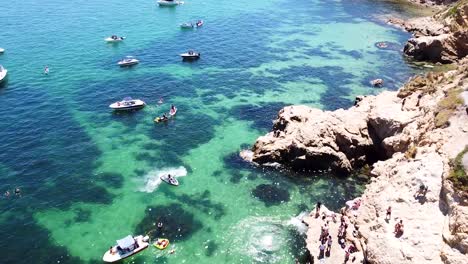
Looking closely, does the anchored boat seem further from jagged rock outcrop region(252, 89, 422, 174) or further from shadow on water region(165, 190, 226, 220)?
shadow on water region(165, 190, 226, 220)

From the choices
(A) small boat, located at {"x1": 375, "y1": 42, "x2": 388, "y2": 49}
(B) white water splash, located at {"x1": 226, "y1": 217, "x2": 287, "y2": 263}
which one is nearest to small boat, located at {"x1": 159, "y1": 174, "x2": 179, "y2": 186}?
(B) white water splash, located at {"x1": 226, "y1": 217, "x2": 287, "y2": 263}

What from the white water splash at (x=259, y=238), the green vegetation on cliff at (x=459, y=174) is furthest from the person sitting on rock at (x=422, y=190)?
the white water splash at (x=259, y=238)

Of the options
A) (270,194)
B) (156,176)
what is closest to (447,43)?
(270,194)

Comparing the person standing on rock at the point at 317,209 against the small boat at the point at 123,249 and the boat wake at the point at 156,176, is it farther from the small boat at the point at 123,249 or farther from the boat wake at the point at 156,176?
the small boat at the point at 123,249

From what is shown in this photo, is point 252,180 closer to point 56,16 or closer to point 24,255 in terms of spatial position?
point 24,255

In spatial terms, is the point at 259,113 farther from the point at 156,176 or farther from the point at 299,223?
the point at 299,223
